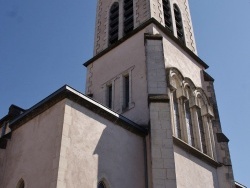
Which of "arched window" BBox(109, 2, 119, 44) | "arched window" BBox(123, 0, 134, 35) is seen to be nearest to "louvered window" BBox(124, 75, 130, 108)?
"arched window" BBox(123, 0, 134, 35)

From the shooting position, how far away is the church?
11.3m

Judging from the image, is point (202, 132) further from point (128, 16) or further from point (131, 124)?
point (128, 16)

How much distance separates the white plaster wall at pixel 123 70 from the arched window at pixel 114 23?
1.70 meters

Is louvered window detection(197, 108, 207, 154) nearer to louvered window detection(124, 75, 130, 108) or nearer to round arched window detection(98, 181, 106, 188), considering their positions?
louvered window detection(124, 75, 130, 108)

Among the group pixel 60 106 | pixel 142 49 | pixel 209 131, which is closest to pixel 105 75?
pixel 142 49

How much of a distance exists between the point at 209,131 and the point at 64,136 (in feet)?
25.8

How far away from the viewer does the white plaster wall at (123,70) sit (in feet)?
50.3

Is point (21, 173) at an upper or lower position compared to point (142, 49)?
lower

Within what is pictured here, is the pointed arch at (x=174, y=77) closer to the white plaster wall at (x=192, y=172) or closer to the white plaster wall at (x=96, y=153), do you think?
the white plaster wall at (x=192, y=172)

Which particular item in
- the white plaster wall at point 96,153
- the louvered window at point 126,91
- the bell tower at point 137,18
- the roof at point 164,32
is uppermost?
the bell tower at point 137,18

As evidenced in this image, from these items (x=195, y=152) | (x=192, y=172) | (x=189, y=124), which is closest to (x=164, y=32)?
(x=189, y=124)

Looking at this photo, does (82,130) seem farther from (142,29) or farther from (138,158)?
(142,29)

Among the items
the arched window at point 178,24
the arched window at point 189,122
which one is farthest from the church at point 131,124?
the arched window at point 178,24

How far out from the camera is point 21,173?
11547 mm
